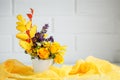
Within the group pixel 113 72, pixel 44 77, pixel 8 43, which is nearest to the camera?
pixel 44 77

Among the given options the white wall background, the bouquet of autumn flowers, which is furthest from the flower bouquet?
the white wall background

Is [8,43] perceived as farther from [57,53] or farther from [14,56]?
[57,53]

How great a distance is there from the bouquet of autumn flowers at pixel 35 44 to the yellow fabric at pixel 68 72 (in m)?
0.06

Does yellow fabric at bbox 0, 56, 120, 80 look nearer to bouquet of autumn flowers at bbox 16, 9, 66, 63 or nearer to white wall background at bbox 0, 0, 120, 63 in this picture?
bouquet of autumn flowers at bbox 16, 9, 66, 63

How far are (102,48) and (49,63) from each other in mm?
721

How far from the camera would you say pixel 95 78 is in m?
1.10

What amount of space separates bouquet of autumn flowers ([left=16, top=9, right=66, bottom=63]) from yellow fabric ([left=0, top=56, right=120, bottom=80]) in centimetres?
6

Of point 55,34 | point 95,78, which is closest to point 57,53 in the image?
point 95,78

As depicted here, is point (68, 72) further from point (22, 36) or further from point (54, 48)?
point (22, 36)

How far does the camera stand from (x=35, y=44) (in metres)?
1.08

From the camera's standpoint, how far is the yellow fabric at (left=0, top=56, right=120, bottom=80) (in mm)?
1065

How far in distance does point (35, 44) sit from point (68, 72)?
0.64ft

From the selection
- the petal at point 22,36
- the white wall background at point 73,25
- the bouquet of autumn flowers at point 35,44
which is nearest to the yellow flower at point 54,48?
the bouquet of autumn flowers at point 35,44


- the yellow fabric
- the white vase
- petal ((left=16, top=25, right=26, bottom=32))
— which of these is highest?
petal ((left=16, top=25, right=26, bottom=32))
